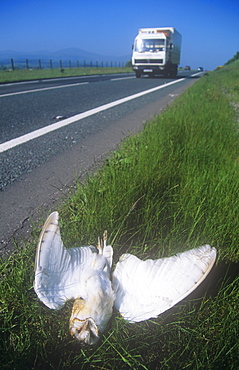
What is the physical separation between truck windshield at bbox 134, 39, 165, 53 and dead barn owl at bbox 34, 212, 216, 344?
69.3 feet

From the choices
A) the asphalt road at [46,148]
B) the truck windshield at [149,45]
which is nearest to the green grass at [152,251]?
the asphalt road at [46,148]

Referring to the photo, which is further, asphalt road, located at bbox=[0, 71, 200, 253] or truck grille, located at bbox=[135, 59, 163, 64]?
truck grille, located at bbox=[135, 59, 163, 64]

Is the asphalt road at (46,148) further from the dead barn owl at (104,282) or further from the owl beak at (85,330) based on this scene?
the owl beak at (85,330)

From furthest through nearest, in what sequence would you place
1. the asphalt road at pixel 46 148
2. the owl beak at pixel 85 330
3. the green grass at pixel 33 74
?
the green grass at pixel 33 74, the asphalt road at pixel 46 148, the owl beak at pixel 85 330

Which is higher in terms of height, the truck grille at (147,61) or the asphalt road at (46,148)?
the asphalt road at (46,148)

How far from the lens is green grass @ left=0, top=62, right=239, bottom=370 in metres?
1.11

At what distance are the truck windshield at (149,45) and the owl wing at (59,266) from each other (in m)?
21.1

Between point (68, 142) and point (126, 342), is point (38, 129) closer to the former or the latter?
point (68, 142)

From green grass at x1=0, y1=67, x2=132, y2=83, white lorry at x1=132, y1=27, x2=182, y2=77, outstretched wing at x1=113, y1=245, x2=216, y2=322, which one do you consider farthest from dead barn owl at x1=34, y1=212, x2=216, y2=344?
white lorry at x1=132, y1=27, x2=182, y2=77

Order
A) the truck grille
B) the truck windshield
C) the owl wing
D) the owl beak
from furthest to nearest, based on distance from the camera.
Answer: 1. the truck windshield
2. the truck grille
3. the owl wing
4. the owl beak

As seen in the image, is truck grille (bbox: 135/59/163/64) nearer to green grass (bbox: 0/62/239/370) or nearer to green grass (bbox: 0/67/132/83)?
green grass (bbox: 0/67/132/83)

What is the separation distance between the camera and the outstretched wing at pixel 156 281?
3.74 ft

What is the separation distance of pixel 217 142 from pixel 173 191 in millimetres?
1274

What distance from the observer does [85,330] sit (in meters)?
1.06
